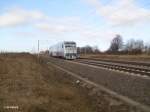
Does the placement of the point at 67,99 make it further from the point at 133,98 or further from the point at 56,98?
the point at 133,98

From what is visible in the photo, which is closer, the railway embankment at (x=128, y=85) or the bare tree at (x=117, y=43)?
the railway embankment at (x=128, y=85)

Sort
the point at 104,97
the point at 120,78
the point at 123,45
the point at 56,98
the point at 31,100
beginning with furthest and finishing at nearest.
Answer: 1. the point at 123,45
2. the point at 120,78
3. the point at 104,97
4. the point at 56,98
5. the point at 31,100

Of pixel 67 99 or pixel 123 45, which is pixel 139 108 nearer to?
pixel 67 99

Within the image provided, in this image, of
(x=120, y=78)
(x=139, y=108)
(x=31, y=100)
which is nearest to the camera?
(x=139, y=108)

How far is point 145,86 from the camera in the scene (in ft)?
50.3

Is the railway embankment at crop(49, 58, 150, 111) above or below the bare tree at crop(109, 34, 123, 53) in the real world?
below

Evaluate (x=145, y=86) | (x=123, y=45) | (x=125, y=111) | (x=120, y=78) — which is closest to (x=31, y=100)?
(x=125, y=111)

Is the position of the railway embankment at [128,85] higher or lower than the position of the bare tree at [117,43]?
lower

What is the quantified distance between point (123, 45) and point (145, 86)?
12852 cm

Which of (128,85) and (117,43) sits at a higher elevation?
(117,43)

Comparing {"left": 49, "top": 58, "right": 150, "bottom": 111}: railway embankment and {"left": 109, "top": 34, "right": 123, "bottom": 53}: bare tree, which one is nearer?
{"left": 49, "top": 58, "right": 150, "bottom": 111}: railway embankment

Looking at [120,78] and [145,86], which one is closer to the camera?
[145,86]

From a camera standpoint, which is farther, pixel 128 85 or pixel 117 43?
pixel 117 43

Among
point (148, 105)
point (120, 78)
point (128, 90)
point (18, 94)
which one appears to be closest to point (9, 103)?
point (18, 94)
